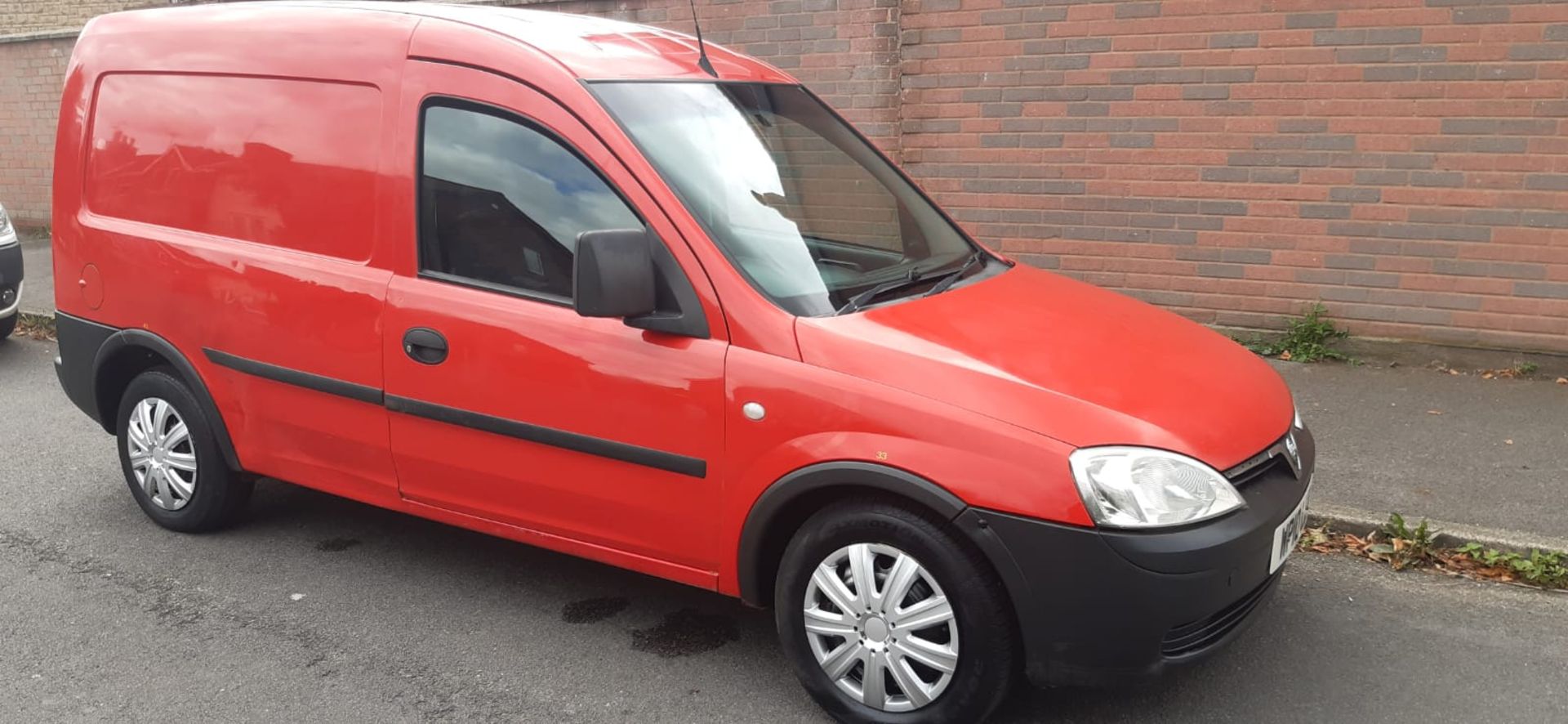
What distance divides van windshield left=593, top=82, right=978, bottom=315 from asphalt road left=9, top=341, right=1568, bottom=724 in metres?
1.22

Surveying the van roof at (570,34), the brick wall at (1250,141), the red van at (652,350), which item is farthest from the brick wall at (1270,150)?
the van roof at (570,34)

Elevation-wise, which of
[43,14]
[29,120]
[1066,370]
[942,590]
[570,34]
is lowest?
[942,590]

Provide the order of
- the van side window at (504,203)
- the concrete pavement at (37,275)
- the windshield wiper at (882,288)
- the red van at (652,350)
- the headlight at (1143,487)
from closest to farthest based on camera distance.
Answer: the headlight at (1143,487) < the red van at (652,350) < the windshield wiper at (882,288) < the van side window at (504,203) < the concrete pavement at (37,275)

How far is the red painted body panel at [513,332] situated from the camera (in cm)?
309

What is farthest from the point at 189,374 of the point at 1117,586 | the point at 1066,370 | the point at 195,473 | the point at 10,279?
the point at 10,279

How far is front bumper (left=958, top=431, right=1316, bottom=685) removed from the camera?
2.86 metres

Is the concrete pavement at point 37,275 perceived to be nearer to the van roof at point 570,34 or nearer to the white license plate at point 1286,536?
the van roof at point 570,34

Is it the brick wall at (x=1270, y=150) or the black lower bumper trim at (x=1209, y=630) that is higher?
the brick wall at (x=1270, y=150)

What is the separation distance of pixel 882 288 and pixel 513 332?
1.11 m

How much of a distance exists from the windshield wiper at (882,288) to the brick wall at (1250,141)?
3585mm

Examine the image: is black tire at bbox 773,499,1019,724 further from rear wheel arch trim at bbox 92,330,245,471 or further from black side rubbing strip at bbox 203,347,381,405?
rear wheel arch trim at bbox 92,330,245,471

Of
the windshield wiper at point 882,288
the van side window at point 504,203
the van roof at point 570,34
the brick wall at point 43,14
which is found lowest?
the windshield wiper at point 882,288

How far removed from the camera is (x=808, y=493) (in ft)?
10.5

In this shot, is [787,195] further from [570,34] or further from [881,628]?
[881,628]
